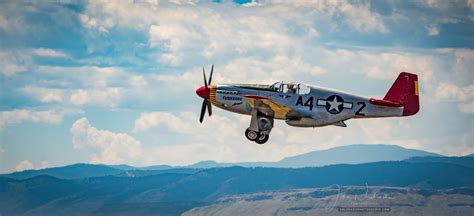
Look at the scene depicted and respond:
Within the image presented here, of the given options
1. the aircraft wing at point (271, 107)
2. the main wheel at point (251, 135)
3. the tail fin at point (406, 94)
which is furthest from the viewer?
the tail fin at point (406, 94)

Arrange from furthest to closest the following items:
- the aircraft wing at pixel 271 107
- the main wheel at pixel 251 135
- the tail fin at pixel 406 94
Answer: the tail fin at pixel 406 94, the main wheel at pixel 251 135, the aircraft wing at pixel 271 107

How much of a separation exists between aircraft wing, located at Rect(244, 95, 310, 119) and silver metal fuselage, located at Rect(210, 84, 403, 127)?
2.3 inches

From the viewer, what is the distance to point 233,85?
55.1m

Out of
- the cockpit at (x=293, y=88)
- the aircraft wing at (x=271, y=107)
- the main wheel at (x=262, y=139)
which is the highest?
the cockpit at (x=293, y=88)

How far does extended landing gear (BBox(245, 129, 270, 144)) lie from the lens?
53.9 meters

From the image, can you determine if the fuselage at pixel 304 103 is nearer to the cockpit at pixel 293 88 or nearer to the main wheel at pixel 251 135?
the cockpit at pixel 293 88

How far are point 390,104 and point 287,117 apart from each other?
20.1ft

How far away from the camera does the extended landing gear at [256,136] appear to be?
177 ft

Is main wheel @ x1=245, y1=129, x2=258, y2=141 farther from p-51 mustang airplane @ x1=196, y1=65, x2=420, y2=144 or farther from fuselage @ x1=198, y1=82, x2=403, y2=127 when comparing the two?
fuselage @ x1=198, y1=82, x2=403, y2=127

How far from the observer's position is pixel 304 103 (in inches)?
2144

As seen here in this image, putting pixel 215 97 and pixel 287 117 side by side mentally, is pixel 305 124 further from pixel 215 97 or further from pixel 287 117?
pixel 215 97

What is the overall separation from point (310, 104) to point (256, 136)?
12.4ft

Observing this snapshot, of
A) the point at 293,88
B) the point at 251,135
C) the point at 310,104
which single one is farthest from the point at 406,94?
the point at 251,135

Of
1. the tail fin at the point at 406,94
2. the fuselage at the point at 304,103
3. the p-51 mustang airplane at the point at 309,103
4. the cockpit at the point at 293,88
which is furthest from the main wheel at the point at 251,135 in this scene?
the tail fin at the point at 406,94
